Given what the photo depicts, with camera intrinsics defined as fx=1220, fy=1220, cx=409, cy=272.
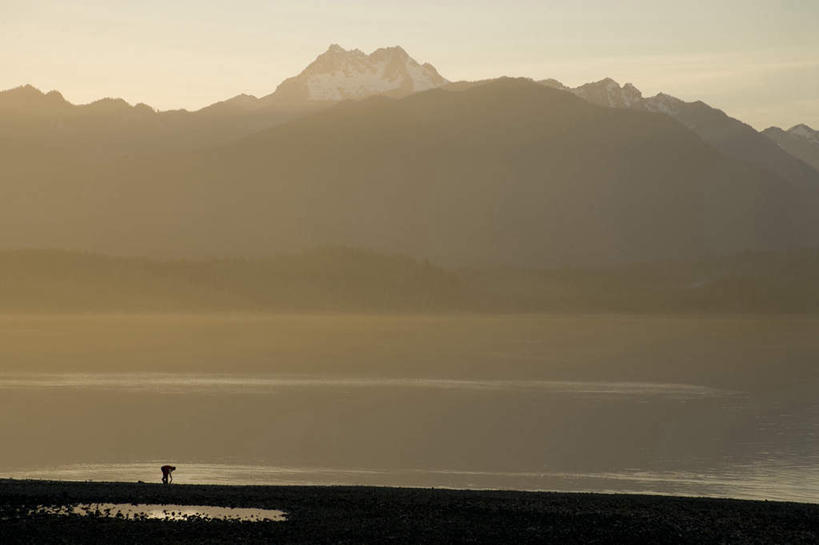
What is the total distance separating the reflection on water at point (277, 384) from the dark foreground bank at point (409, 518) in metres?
62.9

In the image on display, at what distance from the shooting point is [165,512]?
39.0m

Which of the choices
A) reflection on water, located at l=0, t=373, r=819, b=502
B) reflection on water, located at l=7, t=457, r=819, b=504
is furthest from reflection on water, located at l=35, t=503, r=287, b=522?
reflection on water, located at l=0, t=373, r=819, b=502

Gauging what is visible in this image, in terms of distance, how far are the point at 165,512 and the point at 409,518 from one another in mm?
7806

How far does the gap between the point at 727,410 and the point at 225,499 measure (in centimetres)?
6394

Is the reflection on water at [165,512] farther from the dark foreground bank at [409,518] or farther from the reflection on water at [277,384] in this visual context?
the reflection on water at [277,384]

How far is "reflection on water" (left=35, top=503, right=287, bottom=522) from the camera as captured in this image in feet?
124

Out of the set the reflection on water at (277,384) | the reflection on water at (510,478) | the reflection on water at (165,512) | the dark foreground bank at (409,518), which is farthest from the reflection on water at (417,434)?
the reflection on water at (165,512)

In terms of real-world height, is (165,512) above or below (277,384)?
above

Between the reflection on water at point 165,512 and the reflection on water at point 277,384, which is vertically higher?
the reflection on water at point 165,512

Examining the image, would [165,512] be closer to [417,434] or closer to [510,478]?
[510,478]

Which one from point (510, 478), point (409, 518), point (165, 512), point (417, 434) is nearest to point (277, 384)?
point (417, 434)

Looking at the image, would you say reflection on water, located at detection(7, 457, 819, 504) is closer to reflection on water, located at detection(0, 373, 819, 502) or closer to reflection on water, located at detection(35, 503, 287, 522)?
reflection on water, located at detection(0, 373, 819, 502)

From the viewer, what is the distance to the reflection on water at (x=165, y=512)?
→ 124ft

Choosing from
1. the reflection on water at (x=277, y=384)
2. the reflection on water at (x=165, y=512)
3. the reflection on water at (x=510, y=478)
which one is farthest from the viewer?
the reflection on water at (x=277, y=384)
